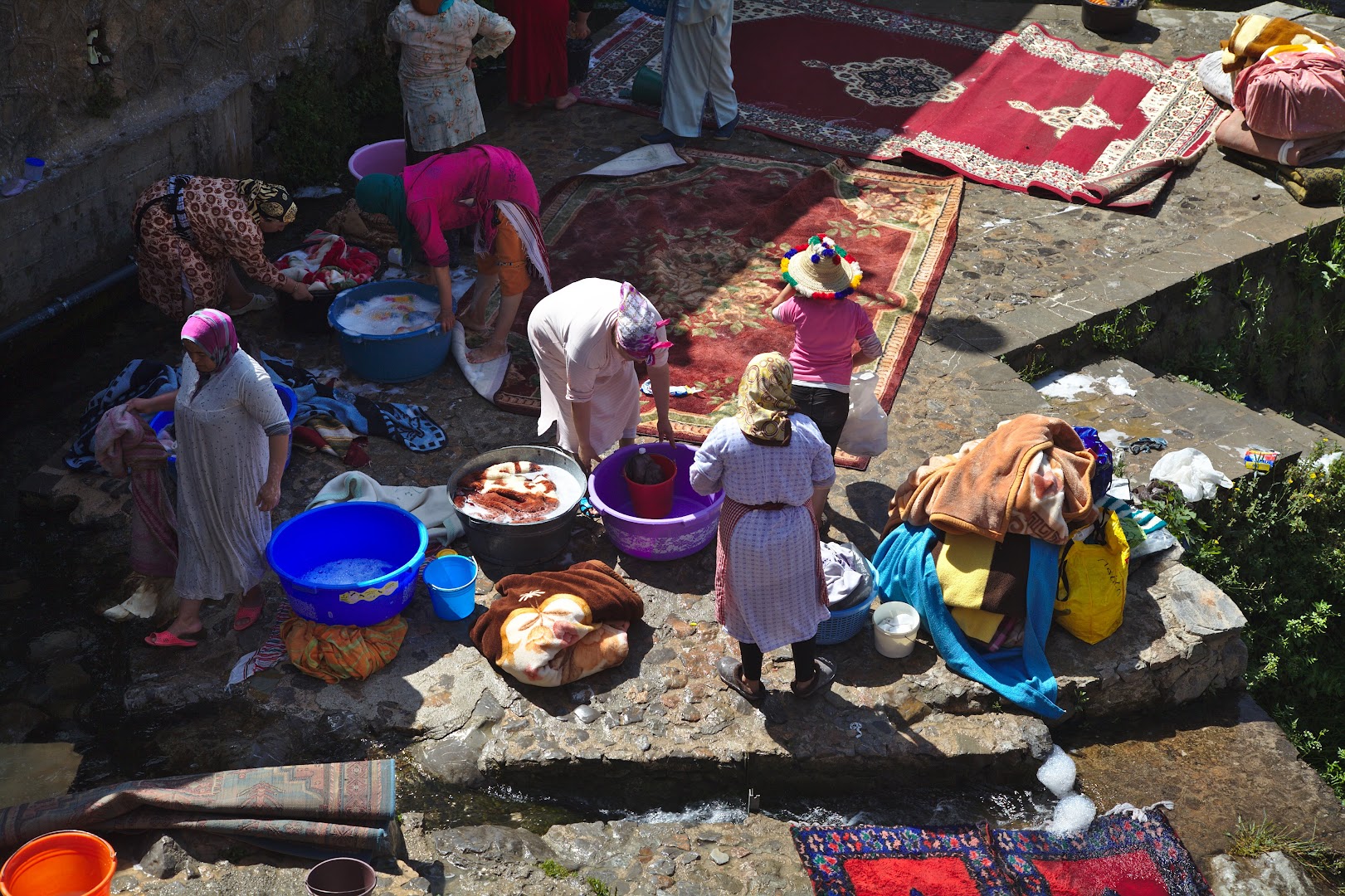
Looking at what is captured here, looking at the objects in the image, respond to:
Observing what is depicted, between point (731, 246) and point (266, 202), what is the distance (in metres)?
3.17

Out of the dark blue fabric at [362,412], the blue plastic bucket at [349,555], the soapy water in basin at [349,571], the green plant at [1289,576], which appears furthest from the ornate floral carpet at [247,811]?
the green plant at [1289,576]

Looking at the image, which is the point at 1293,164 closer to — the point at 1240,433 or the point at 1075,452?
the point at 1240,433

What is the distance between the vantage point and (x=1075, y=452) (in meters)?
5.00

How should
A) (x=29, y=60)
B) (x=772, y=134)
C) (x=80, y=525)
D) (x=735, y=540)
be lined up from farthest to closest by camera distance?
1. (x=772, y=134)
2. (x=29, y=60)
3. (x=80, y=525)
4. (x=735, y=540)

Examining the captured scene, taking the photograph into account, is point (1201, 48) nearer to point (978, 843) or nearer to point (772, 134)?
point (772, 134)

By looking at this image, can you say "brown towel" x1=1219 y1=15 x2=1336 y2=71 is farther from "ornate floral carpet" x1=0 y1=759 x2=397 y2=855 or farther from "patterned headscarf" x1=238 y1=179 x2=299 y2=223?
"ornate floral carpet" x1=0 y1=759 x2=397 y2=855

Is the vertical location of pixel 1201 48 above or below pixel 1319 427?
above

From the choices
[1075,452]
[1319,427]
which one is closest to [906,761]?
[1075,452]

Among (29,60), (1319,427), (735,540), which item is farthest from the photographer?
(1319,427)

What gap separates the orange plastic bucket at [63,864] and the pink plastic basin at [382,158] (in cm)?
512

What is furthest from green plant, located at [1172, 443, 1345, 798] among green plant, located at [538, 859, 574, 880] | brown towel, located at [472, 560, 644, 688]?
green plant, located at [538, 859, 574, 880]

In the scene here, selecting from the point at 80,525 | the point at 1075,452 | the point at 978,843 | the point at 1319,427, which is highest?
the point at 1075,452

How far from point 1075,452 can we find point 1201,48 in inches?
304

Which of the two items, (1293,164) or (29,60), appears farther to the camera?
(1293,164)
